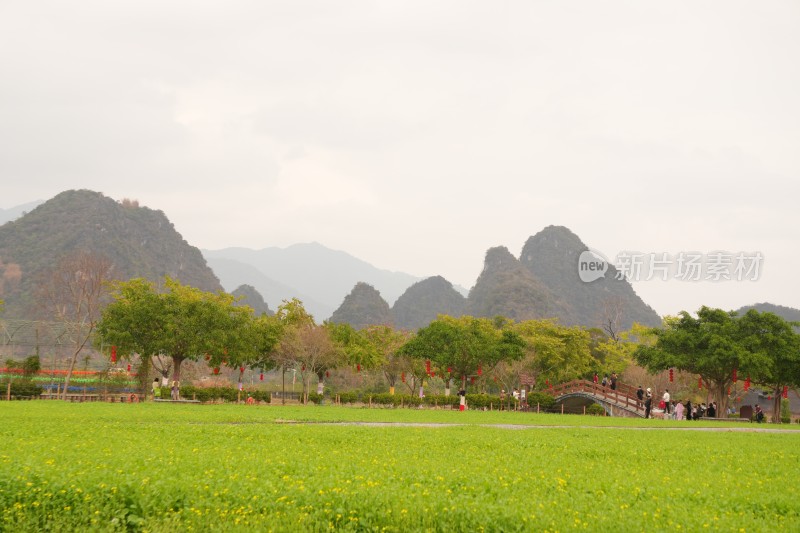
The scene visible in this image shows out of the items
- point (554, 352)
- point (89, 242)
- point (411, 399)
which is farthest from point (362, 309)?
point (411, 399)

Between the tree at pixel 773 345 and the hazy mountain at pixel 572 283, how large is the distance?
115 meters

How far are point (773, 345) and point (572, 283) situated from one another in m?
140

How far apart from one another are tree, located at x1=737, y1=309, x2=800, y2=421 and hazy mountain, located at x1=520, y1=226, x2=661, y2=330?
379 feet

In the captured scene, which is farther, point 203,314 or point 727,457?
point 203,314

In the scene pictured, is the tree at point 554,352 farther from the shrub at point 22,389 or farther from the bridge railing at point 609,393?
the shrub at point 22,389

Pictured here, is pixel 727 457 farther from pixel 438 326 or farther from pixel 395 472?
pixel 438 326

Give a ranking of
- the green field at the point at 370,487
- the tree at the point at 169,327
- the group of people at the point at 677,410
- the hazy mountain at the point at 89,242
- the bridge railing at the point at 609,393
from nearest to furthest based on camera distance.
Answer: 1. the green field at the point at 370,487
2. the group of people at the point at 677,410
3. the tree at the point at 169,327
4. the bridge railing at the point at 609,393
5. the hazy mountain at the point at 89,242

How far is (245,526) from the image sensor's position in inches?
330

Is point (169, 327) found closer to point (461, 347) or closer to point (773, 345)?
point (461, 347)

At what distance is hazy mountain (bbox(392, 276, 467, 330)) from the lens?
16525 centimetres

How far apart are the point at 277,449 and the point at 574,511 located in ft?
25.7

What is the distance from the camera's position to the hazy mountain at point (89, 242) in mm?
115438

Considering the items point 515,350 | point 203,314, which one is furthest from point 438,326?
point 203,314

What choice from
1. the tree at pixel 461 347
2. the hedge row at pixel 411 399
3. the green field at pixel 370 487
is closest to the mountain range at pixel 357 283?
the tree at pixel 461 347
